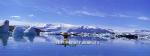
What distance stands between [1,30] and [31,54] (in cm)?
6290

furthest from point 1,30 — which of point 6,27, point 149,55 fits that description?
point 149,55

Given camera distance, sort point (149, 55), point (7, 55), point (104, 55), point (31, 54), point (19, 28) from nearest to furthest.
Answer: point (7, 55) < point (31, 54) < point (104, 55) < point (149, 55) < point (19, 28)

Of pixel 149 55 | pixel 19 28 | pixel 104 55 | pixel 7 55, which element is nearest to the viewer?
pixel 7 55

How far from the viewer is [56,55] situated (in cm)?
3017

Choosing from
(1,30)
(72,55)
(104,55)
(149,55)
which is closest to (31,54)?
(72,55)

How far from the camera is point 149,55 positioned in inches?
1373

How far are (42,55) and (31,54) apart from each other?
1.23 m

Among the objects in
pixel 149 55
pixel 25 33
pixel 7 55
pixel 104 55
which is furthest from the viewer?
pixel 25 33

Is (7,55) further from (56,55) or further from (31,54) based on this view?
(56,55)

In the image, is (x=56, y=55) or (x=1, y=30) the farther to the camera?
(x=1, y=30)

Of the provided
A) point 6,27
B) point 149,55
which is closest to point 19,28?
point 6,27

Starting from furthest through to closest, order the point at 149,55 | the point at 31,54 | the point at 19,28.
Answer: the point at 19,28 < the point at 149,55 < the point at 31,54

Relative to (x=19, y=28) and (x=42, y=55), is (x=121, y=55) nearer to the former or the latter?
(x=42, y=55)

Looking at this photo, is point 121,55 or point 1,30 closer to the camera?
point 121,55
